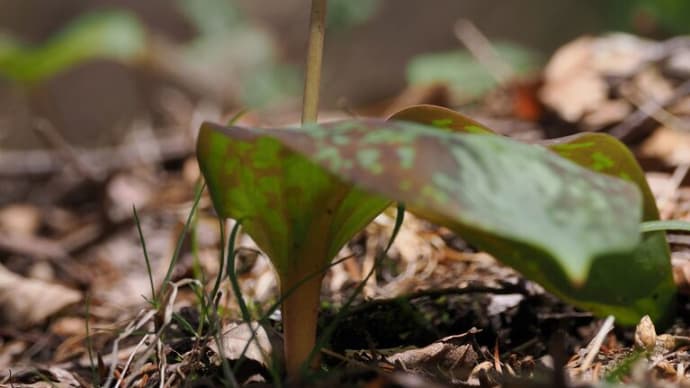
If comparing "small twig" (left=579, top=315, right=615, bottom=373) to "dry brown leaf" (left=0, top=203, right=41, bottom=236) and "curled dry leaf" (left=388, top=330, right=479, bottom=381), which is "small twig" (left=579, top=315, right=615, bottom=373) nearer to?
"curled dry leaf" (left=388, top=330, right=479, bottom=381)

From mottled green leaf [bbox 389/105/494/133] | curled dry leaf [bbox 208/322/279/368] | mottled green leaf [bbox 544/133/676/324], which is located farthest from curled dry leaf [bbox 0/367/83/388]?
mottled green leaf [bbox 544/133/676/324]

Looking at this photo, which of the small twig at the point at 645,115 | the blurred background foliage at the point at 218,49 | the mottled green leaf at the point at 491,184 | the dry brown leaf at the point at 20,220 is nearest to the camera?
the mottled green leaf at the point at 491,184

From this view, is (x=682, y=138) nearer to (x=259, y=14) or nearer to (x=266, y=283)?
(x=266, y=283)

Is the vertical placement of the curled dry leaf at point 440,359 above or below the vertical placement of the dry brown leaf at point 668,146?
below

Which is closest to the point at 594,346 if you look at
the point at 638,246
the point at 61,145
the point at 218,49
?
the point at 638,246

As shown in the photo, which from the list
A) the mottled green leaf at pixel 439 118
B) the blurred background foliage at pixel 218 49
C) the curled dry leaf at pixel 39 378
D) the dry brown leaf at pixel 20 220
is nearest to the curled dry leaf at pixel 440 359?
the mottled green leaf at pixel 439 118

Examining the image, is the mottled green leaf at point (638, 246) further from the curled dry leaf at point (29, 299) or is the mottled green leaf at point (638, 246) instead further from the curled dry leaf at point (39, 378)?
the curled dry leaf at point (29, 299)

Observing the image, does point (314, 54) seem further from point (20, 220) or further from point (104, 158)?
point (104, 158)
